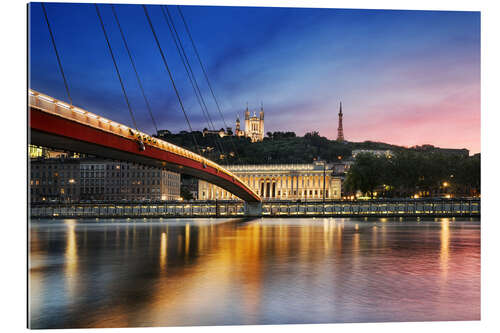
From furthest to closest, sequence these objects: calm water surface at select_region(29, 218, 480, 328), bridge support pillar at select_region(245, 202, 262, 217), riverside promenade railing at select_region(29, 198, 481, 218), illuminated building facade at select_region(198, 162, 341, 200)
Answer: illuminated building facade at select_region(198, 162, 341, 200)
bridge support pillar at select_region(245, 202, 262, 217)
riverside promenade railing at select_region(29, 198, 481, 218)
calm water surface at select_region(29, 218, 480, 328)

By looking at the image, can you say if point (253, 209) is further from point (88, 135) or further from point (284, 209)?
point (88, 135)

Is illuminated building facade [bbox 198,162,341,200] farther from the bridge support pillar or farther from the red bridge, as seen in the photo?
the red bridge

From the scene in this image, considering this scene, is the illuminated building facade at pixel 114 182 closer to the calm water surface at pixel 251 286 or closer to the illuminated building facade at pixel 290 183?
the illuminated building facade at pixel 290 183

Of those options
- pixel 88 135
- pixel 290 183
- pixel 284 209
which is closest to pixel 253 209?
pixel 284 209

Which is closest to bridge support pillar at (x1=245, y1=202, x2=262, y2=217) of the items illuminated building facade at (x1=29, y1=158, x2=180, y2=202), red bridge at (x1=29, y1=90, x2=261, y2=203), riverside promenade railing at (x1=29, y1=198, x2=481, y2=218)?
riverside promenade railing at (x1=29, y1=198, x2=481, y2=218)
